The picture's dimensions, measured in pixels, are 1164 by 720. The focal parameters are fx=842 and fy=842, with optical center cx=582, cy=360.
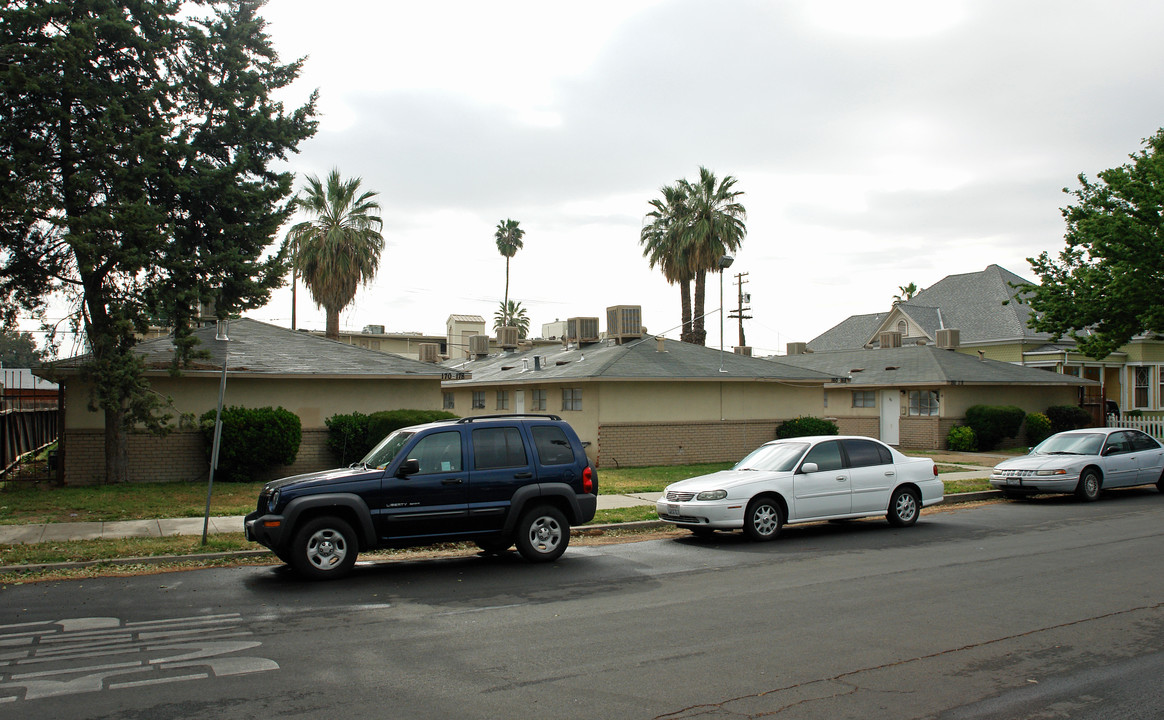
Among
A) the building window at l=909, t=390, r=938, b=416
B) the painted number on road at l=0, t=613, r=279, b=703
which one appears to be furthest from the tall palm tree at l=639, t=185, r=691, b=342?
the painted number on road at l=0, t=613, r=279, b=703

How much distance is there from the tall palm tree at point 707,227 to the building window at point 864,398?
8102 millimetres

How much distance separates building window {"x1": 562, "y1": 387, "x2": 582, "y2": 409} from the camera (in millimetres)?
26797

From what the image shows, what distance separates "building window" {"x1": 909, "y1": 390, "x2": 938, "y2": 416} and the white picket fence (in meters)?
6.43

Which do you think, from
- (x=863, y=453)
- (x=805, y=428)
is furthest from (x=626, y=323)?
(x=863, y=453)

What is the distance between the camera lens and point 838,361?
124 ft

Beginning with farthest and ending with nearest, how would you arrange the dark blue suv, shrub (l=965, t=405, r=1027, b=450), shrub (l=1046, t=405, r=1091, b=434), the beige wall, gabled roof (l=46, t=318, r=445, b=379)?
shrub (l=1046, t=405, r=1091, b=434)
shrub (l=965, t=405, r=1027, b=450)
gabled roof (l=46, t=318, r=445, b=379)
the beige wall
the dark blue suv

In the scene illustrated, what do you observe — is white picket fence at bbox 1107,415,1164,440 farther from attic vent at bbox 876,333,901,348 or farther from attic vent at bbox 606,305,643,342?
attic vent at bbox 606,305,643,342

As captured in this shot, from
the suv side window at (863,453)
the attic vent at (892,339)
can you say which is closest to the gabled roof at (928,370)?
the attic vent at (892,339)

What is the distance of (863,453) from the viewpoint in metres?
13.8

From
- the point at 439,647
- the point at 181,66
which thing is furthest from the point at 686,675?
the point at 181,66

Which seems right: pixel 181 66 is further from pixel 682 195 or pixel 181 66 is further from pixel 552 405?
pixel 682 195

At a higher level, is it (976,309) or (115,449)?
(976,309)

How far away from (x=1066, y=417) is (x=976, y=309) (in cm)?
1065

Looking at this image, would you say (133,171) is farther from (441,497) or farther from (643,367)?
(643,367)
